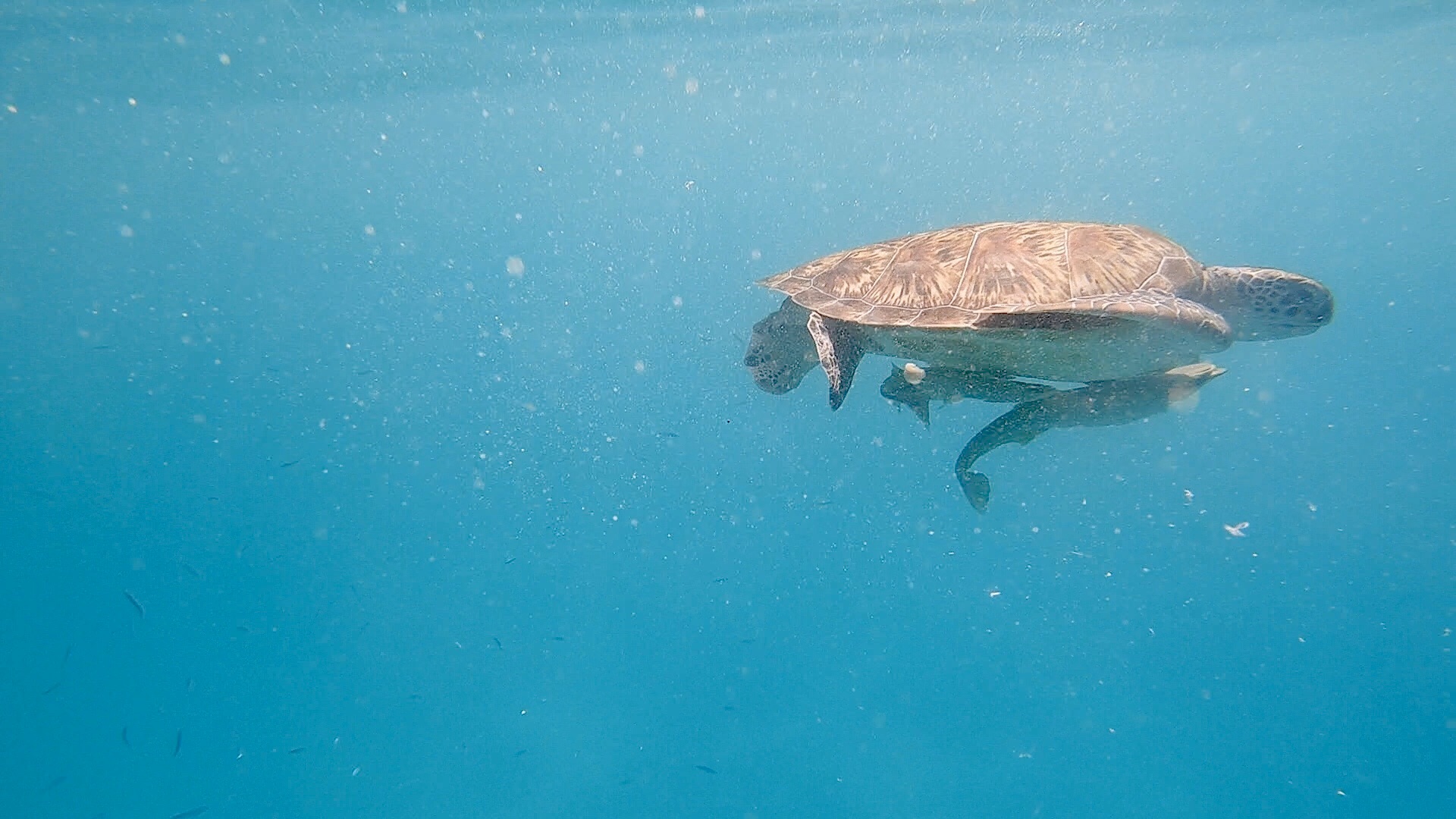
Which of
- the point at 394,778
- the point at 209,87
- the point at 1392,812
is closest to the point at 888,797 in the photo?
the point at 394,778

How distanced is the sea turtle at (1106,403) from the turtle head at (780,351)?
198 centimetres

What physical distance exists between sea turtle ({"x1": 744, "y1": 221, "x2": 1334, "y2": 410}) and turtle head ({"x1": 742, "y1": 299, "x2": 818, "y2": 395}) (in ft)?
2.81

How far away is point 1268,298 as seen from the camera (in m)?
5.39

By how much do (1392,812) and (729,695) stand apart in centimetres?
1638

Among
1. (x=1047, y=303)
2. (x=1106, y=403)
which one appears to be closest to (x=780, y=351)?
(x=1047, y=303)

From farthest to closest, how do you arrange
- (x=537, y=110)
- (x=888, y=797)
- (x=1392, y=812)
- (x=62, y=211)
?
(x=62, y=211), (x=537, y=110), (x=1392, y=812), (x=888, y=797)

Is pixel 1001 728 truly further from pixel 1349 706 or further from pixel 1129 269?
pixel 1129 269

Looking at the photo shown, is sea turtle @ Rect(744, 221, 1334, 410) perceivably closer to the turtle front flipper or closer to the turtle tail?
the turtle front flipper

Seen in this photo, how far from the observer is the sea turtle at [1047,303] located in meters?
5.00

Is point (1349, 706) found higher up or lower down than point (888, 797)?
lower down

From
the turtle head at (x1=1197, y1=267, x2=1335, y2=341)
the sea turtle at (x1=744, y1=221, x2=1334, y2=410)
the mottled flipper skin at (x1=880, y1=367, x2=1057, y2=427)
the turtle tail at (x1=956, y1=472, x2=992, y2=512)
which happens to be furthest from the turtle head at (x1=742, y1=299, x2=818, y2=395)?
the turtle head at (x1=1197, y1=267, x2=1335, y2=341)

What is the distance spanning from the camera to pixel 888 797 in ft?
47.2

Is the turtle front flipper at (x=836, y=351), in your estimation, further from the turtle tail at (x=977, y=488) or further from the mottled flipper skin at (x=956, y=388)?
the turtle tail at (x=977, y=488)

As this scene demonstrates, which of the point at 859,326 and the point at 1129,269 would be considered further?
the point at 859,326
